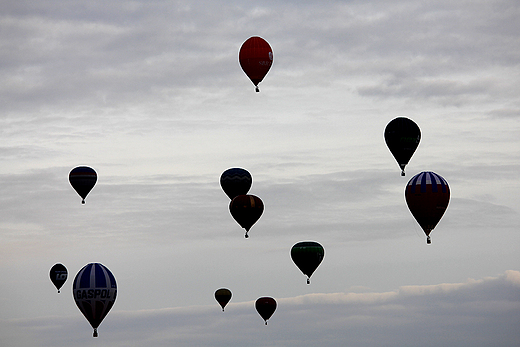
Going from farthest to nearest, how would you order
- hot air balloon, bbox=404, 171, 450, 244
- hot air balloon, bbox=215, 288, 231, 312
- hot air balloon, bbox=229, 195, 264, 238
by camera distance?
hot air balloon, bbox=215, 288, 231, 312 < hot air balloon, bbox=229, 195, 264, 238 < hot air balloon, bbox=404, 171, 450, 244

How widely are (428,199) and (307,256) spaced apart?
51.3 ft

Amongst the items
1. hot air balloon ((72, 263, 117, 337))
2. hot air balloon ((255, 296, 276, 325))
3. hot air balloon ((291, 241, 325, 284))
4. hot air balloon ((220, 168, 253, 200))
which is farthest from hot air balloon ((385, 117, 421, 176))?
hot air balloon ((255, 296, 276, 325))

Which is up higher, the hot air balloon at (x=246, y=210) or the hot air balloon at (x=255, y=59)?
the hot air balloon at (x=255, y=59)

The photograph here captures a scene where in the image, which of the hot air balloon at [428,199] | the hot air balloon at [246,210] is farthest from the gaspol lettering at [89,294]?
the hot air balloon at [428,199]

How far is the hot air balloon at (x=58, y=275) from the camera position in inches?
4210

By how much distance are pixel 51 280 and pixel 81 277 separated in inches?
1360

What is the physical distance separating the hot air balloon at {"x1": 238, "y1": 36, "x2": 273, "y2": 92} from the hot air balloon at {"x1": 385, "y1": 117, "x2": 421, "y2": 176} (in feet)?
35.3

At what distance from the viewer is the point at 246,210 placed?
8369 centimetres

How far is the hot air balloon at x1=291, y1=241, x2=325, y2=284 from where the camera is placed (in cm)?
Answer: 8544

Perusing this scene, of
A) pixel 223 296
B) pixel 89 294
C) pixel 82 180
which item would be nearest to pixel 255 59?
pixel 89 294

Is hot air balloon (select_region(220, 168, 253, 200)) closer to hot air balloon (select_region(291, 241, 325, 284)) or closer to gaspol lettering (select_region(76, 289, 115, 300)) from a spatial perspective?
hot air balloon (select_region(291, 241, 325, 284))

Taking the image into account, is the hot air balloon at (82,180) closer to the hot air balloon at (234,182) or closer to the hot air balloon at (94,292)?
the hot air balloon at (234,182)

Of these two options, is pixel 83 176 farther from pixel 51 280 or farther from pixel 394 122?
pixel 394 122

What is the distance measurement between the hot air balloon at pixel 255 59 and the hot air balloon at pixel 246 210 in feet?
35.8
